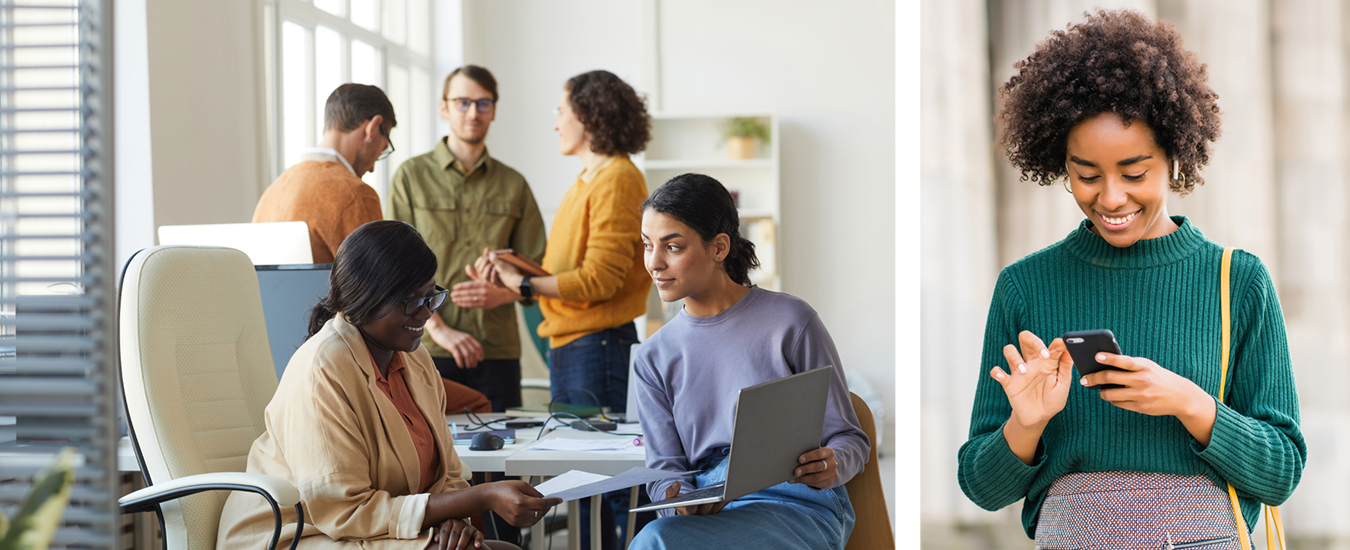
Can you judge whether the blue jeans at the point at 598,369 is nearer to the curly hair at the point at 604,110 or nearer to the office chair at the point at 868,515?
the curly hair at the point at 604,110

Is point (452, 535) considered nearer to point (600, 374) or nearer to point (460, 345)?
point (600, 374)

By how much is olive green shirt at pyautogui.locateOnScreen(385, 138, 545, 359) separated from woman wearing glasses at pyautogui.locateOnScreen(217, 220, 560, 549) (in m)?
1.34

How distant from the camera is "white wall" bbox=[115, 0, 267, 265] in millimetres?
3035

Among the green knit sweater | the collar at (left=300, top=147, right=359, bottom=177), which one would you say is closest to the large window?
the collar at (left=300, top=147, right=359, bottom=177)

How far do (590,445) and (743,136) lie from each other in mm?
3709

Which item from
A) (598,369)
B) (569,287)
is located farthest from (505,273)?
(598,369)

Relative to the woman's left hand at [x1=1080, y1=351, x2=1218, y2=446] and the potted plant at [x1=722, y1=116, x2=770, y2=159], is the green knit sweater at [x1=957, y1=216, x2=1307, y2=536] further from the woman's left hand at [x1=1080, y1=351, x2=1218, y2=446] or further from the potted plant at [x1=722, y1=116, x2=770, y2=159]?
the potted plant at [x1=722, y1=116, x2=770, y2=159]

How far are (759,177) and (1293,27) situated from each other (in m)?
3.13

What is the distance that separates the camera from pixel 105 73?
2.38 feet

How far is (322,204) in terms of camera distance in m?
2.60

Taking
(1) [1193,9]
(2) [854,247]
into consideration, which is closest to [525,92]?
(2) [854,247]

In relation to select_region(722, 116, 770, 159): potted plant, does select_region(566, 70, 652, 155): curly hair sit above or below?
below

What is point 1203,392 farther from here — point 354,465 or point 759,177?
point 759,177

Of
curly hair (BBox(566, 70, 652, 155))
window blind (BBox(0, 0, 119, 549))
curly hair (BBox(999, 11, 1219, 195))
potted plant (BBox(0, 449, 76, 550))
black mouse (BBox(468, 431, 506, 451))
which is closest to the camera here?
potted plant (BBox(0, 449, 76, 550))
